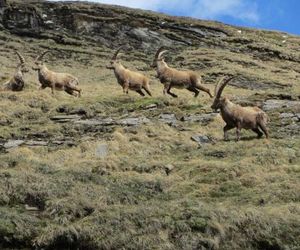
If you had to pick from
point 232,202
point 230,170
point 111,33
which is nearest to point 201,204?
point 232,202

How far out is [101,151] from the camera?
1980 cm

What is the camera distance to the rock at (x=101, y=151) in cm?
1940

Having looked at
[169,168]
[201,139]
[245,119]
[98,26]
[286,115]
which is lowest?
[98,26]

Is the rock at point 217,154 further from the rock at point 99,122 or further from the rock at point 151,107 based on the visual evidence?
the rock at point 151,107

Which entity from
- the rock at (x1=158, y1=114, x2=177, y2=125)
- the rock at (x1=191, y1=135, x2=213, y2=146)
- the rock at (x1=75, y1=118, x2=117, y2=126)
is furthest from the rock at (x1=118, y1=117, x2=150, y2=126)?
the rock at (x1=191, y1=135, x2=213, y2=146)

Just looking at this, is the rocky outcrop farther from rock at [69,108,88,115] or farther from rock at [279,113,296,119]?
rock at [279,113,296,119]

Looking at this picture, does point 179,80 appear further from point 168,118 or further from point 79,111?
point 79,111

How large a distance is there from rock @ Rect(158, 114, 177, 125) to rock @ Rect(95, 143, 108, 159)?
373 cm

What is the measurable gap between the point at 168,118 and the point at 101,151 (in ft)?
15.8

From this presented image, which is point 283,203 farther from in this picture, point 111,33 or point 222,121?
point 111,33

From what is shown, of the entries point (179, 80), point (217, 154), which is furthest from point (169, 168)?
point (179, 80)

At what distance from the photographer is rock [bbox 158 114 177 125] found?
77.1 feet

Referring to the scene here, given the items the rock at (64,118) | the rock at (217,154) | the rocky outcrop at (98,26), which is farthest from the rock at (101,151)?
the rocky outcrop at (98,26)

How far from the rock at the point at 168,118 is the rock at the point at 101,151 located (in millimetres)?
3725
